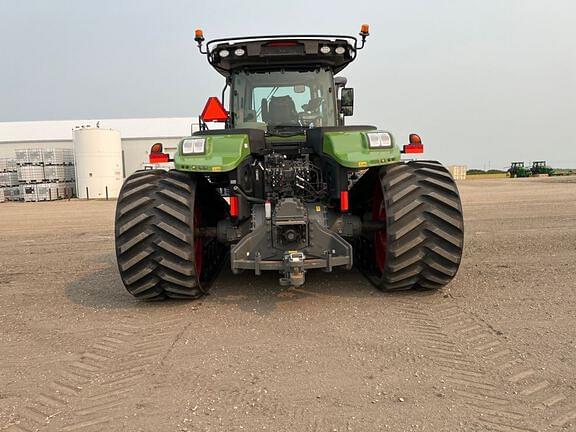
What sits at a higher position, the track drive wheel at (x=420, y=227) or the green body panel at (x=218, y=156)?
the green body panel at (x=218, y=156)

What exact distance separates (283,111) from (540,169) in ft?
181

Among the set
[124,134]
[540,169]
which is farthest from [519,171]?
[124,134]

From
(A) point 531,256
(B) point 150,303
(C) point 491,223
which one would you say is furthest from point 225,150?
(C) point 491,223

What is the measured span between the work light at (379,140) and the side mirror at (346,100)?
4.67ft

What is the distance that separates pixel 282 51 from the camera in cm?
527

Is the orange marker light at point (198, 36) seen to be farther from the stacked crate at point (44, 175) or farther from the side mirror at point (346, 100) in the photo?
the stacked crate at point (44, 175)

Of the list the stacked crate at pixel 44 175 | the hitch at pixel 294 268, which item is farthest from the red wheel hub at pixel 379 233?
Answer: the stacked crate at pixel 44 175

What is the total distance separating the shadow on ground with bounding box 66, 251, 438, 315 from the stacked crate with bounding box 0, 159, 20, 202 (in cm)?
2603

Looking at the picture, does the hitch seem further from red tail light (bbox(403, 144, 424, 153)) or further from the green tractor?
red tail light (bbox(403, 144, 424, 153))

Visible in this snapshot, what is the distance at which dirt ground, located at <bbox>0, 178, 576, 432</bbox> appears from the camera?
8.34 feet

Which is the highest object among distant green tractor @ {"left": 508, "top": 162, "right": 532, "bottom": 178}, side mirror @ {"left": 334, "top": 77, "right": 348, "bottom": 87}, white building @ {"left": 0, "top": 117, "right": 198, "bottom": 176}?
white building @ {"left": 0, "top": 117, "right": 198, "bottom": 176}

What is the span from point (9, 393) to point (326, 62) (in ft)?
15.1

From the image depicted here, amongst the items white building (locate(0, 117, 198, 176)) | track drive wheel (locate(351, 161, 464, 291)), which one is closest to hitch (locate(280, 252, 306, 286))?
track drive wheel (locate(351, 161, 464, 291))

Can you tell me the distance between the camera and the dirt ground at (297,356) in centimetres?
254
